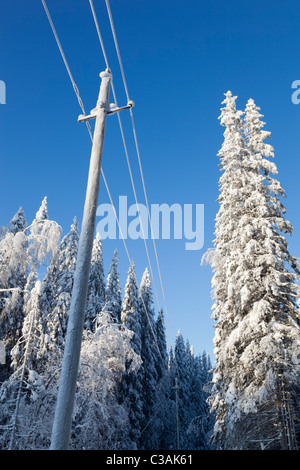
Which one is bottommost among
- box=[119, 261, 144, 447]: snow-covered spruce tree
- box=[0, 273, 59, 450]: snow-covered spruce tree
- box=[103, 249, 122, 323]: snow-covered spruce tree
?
box=[0, 273, 59, 450]: snow-covered spruce tree

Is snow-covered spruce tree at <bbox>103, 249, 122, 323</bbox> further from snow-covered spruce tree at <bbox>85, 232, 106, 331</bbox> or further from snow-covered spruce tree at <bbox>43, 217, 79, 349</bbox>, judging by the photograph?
snow-covered spruce tree at <bbox>43, 217, 79, 349</bbox>

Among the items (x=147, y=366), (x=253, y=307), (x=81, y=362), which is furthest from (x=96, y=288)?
(x=253, y=307)

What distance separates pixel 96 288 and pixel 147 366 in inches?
474

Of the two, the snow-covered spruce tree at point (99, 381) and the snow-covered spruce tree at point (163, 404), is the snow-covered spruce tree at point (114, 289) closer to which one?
the snow-covered spruce tree at point (163, 404)

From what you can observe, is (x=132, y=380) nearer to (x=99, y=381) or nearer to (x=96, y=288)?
(x=96, y=288)

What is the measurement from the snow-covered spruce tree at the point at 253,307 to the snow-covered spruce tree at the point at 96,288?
19.8 m

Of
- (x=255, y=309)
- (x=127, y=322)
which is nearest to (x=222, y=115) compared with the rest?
(x=255, y=309)

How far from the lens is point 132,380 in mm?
36906

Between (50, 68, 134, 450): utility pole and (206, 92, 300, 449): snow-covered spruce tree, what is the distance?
10.2 m

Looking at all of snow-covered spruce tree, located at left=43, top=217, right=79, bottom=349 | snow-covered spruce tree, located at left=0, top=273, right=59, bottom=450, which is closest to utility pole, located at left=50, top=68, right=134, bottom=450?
snow-covered spruce tree, located at left=0, top=273, right=59, bottom=450

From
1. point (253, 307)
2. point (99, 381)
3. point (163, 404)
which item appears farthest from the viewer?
point (163, 404)

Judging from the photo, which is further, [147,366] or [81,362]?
[147,366]

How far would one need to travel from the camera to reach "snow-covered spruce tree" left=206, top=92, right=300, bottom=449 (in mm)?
12734
